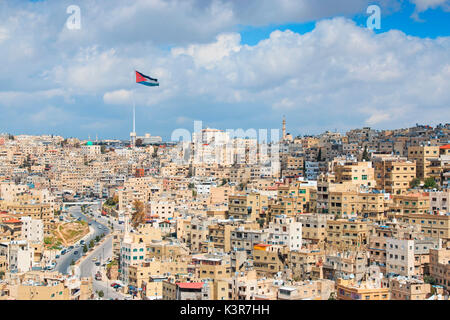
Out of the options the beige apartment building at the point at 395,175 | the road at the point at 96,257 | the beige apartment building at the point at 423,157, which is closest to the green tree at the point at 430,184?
the beige apartment building at the point at 395,175

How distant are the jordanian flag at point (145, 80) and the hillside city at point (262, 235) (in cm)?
264

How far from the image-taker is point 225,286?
7.43 metres

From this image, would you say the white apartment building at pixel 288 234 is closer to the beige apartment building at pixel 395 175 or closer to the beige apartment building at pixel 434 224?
the beige apartment building at pixel 434 224

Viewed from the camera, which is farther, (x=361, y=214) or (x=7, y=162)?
(x=7, y=162)

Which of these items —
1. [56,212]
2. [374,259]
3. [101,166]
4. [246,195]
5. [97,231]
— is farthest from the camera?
[101,166]

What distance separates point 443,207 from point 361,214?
123cm

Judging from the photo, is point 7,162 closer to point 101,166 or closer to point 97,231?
point 101,166

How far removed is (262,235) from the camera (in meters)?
9.35

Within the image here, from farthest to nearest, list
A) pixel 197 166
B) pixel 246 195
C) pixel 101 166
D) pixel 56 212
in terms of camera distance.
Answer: pixel 101 166, pixel 197 166, pixel 56 212, pixel 246 195

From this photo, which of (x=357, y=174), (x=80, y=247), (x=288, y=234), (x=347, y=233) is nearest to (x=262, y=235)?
(x=288, y=234)

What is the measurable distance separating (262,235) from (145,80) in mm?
5049

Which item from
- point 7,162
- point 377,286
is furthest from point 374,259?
point 7,162

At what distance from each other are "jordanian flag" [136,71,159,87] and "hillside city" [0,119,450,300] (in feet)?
8.67

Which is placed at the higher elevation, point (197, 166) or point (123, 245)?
point (197, 166)
